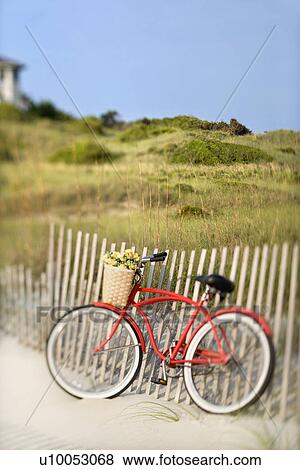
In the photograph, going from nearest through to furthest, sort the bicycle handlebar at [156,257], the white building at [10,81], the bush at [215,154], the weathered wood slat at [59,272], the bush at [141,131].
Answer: the bush at [215,154]
the bicycle handlebar at [156,257]
the bush at [141,131]
the white building at [10,81]
the weathered wood slat at [59,272]

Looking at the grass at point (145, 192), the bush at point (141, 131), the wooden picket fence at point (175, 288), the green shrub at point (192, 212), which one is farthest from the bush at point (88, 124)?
the green shrub at point (192, 212)

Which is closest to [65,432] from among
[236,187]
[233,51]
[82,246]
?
[82,246]

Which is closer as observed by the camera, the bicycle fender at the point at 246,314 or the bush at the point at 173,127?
the bicycle fender at the point at 246,314

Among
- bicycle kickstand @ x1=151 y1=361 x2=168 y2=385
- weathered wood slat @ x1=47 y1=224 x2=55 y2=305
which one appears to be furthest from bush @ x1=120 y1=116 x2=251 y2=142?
bicycle kickstand @ x1=151 y1=361 x2=168 y2=385

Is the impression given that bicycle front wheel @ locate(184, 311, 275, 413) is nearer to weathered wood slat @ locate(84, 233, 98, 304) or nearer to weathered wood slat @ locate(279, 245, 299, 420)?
weathered wood slat @ locate(279, 245, 299, 420)

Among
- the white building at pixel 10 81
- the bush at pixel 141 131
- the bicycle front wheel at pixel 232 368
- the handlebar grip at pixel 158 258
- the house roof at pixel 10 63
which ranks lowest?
the bicycle front wheel at pixel 232 368

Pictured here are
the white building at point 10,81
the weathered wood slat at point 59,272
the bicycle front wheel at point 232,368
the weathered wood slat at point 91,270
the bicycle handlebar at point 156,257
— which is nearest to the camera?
the bicycle front wheel at point 232,368

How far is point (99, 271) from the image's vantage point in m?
5.14

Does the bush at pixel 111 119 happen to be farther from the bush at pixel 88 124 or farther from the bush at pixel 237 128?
the bush at pixel 237 128

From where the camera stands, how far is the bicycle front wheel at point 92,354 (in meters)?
4.75

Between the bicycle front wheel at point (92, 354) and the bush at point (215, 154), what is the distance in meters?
1.12

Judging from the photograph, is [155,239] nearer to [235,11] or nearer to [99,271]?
[99,271]

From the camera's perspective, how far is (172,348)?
4.56 m

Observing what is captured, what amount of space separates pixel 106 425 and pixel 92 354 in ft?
1.68
